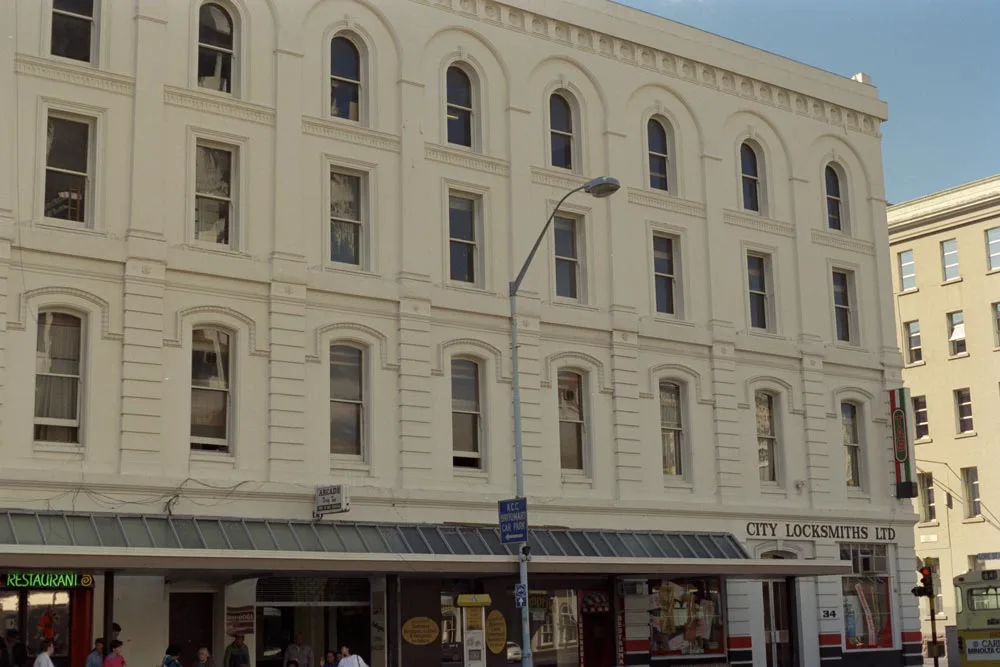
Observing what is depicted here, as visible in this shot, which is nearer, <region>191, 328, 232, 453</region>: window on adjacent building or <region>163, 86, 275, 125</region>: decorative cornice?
<region>191, 328, 232, 453</region>: window on adjacent building

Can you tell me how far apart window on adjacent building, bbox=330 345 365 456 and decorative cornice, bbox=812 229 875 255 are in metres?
14.9

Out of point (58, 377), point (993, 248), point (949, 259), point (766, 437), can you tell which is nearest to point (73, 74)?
point (58, 377)

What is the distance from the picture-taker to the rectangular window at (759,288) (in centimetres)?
3616

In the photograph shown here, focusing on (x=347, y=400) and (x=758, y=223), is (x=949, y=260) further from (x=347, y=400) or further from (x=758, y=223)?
(x=347, y=400)

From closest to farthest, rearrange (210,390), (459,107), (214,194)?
(210,390) → (214,194) → (459,107)

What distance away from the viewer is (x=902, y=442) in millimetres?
37562

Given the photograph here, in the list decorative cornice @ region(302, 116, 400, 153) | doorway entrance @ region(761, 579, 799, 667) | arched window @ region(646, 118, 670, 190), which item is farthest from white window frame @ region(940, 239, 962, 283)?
decorative cornice @ region(302, 116, 400, 153)

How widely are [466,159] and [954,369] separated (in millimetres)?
31344

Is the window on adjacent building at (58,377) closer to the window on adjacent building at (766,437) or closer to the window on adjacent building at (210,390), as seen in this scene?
the window on adjacent building at (210,390)

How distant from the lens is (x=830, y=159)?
38.8 m

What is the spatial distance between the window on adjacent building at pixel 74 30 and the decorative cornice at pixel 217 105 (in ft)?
5.26

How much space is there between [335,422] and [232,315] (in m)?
3.07

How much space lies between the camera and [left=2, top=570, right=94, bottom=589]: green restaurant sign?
75.6 ft

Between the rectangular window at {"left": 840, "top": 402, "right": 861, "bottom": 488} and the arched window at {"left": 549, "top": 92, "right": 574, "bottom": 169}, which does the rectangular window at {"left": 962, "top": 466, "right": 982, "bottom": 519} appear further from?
the arched window at {"left": 549, "top": 92, "right": 574, "bottom": 169}
